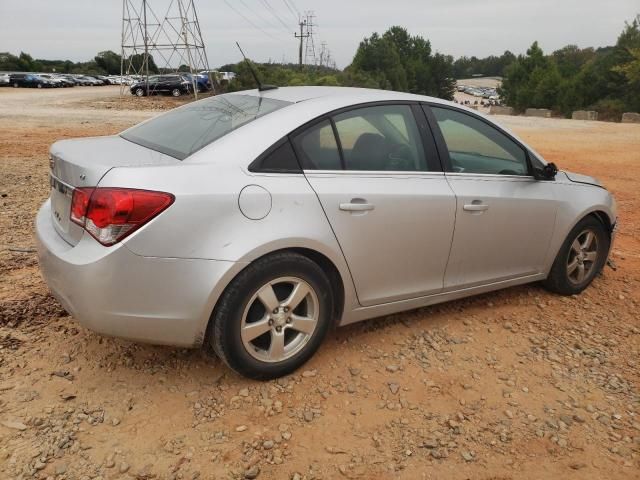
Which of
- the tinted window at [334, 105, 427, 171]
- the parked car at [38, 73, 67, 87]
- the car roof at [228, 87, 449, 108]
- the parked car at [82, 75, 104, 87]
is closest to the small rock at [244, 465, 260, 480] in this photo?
the tinted window at [334, 105, 427, 171]

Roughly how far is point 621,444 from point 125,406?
247 centimetres

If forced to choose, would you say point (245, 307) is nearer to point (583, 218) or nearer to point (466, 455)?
point (466, 455)

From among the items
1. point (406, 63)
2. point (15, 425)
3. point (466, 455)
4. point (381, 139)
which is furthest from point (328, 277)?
point (406, 63)

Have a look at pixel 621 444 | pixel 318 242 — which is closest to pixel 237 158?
pixel 318 242

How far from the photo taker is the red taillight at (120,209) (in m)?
2.56

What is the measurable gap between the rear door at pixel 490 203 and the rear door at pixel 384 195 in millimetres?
126

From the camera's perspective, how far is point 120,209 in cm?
255

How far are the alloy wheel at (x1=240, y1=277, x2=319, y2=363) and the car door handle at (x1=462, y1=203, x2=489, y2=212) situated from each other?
1.20 meters

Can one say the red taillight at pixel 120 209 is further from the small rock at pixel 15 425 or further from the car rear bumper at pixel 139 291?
the small rock at pixel 15 425

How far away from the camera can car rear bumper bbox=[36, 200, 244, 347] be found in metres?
2.59

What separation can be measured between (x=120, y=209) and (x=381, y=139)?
1622mm

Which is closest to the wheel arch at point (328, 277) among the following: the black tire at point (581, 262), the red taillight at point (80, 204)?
the red taillight at point (80, 204)

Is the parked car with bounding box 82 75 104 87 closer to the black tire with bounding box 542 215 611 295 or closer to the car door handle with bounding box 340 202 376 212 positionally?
the black tire with bounding box 542 215 611 295

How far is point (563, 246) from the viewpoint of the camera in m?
4.25
